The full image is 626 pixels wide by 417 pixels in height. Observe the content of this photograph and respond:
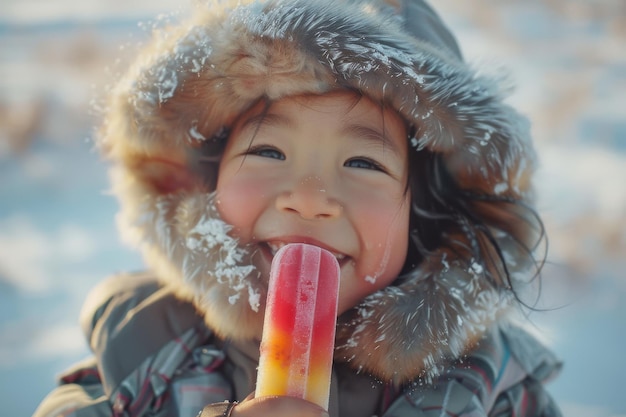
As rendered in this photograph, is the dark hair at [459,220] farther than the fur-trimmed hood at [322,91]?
Yes

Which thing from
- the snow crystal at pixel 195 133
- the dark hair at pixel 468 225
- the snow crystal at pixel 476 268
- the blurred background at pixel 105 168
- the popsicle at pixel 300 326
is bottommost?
the popsicle at pixel 300 326

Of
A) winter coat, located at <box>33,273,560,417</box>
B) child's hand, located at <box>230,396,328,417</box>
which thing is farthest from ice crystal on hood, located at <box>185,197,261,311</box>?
child's hand, located at <box>230,396,328,417</box>

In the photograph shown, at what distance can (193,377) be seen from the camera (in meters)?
1.68

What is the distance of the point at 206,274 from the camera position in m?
1.66

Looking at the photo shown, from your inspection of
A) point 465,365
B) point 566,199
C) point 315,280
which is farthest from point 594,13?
point 315,280

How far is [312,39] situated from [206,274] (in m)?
0.56

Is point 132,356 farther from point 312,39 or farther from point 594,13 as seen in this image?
point 594,13

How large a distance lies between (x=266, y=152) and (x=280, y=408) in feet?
1.98

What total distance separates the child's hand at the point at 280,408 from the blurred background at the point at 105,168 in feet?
2.97

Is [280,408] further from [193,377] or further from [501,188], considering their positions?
[501,188]

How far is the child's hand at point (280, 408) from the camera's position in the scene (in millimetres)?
1219

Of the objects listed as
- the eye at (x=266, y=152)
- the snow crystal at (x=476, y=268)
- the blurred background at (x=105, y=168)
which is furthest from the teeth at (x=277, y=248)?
the blurred background at (x=105, y=168)

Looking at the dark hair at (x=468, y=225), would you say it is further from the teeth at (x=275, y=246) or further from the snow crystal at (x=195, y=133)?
the snow crystal at (x=195, y=133)

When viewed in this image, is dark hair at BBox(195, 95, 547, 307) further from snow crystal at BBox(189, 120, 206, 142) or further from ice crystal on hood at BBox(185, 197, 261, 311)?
ice crystal on hood at BBox(185, 197, 261, 311)
